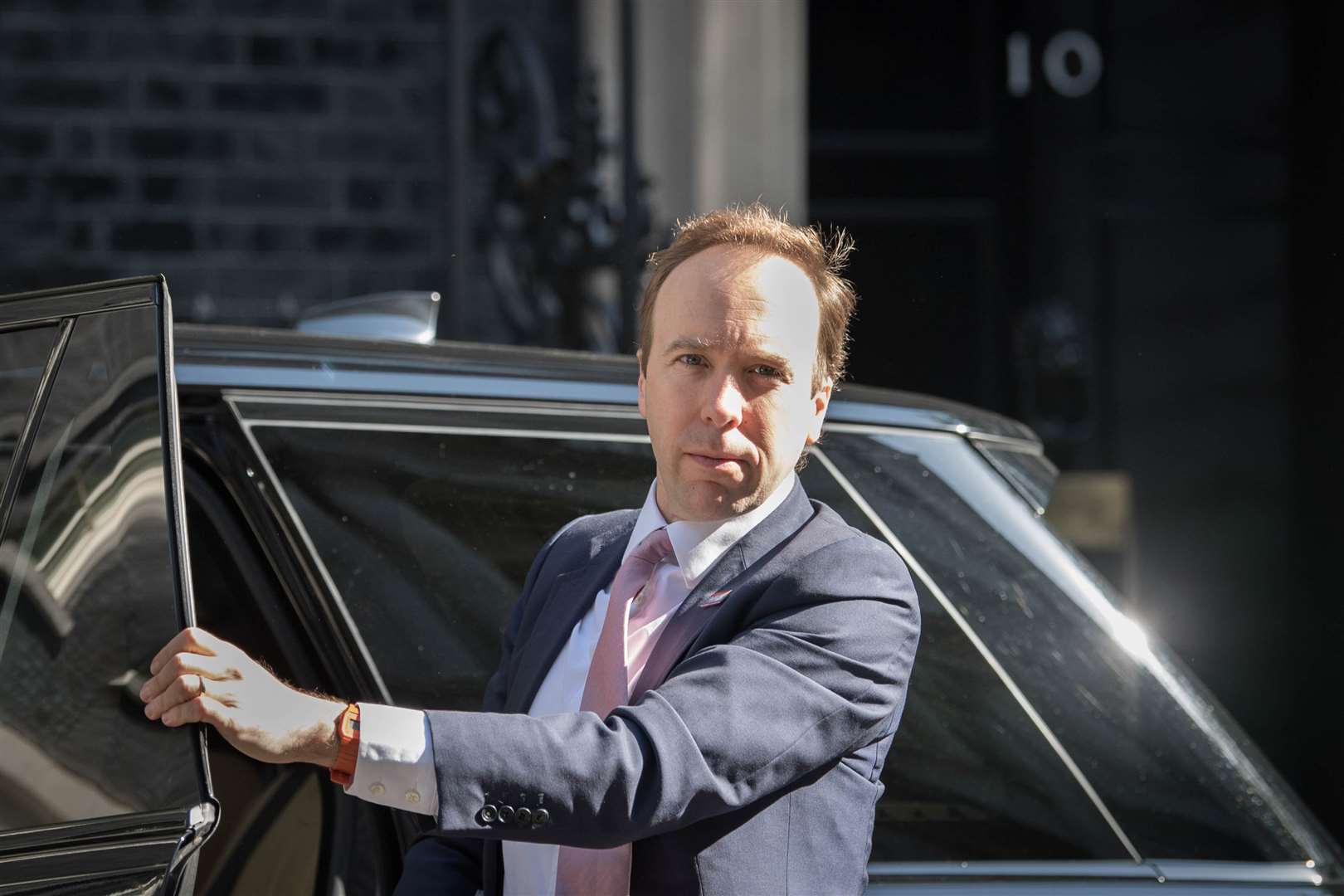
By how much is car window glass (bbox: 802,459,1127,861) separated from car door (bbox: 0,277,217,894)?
751mm

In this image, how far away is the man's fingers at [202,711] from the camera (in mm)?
1260

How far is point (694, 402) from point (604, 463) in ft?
1.55

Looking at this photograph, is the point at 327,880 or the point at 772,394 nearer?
the point at 772,394

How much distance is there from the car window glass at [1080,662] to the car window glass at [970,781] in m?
0.03

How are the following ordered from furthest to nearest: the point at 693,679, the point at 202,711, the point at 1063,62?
the point at 1063,62, the point at 693,679, the point at 202,711

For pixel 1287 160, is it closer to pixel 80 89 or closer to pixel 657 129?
pixel 657 129

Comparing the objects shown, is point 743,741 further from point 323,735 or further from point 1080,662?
point 1080,662

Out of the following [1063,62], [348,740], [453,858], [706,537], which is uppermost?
[1063,62]

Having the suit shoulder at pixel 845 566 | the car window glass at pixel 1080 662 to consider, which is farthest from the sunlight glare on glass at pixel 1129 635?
the suit shoulder at pixel 845 566

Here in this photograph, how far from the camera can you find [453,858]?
1616mm

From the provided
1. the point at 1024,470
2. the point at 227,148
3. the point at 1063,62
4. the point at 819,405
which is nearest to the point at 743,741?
the point at 819,405

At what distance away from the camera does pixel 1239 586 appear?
18.9 ft

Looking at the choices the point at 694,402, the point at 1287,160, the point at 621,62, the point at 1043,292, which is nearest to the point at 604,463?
the point at 694,402

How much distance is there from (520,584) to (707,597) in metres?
0.45
